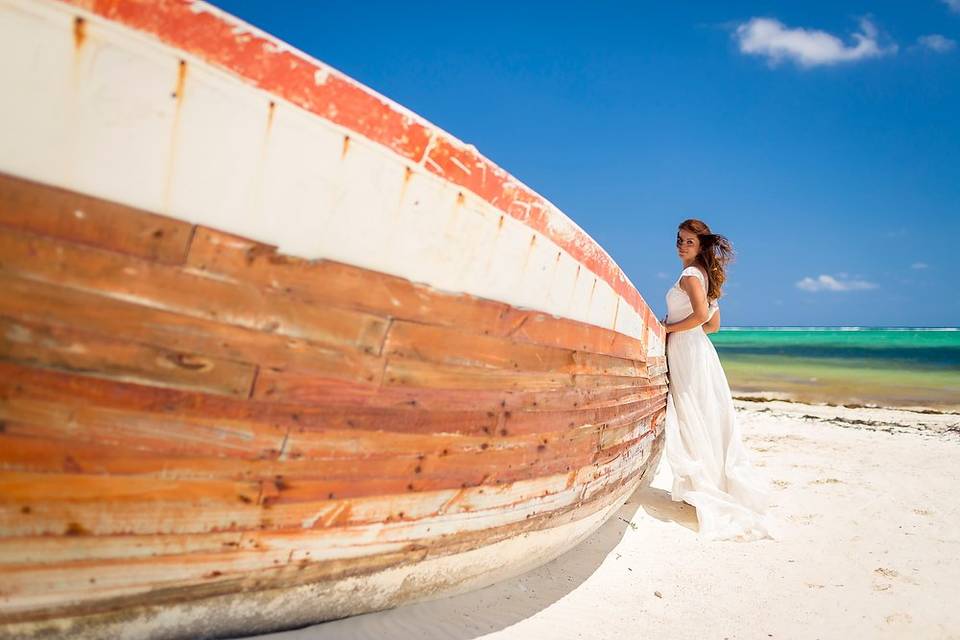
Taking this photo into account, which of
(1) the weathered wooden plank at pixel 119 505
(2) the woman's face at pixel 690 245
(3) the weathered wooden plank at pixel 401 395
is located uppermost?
(2) the woman's face at pixel 690 245

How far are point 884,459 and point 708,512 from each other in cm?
369

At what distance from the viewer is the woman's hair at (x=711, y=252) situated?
14.6 feet

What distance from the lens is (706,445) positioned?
440 cm

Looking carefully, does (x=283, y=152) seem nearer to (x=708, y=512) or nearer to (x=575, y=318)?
(x=575, y=318)

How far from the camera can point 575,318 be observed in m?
2.64

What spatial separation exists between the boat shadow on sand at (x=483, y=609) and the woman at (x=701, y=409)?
0.75 m

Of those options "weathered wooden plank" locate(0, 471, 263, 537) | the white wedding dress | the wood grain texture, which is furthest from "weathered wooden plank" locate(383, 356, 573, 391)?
the white wedding dress

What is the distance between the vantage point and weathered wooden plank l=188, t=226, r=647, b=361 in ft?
5.39

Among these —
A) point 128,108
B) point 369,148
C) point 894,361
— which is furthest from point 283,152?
point 894,361

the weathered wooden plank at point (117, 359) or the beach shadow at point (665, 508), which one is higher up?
the weathered wooden plank at point (117, 359)

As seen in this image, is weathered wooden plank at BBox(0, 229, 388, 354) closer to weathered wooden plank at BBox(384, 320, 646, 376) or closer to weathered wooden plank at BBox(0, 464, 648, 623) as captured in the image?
weathered wooden plank at BBox(384, 320, 646, 376)

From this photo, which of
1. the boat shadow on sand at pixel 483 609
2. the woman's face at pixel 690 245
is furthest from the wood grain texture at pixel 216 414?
the woman's face at pixel 690 245

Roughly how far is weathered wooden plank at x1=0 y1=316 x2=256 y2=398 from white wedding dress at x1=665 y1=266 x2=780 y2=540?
3.31 meters

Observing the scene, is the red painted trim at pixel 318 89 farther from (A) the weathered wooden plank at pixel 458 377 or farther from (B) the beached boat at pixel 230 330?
(A) the weathered wooden plank at pixel 458 377
